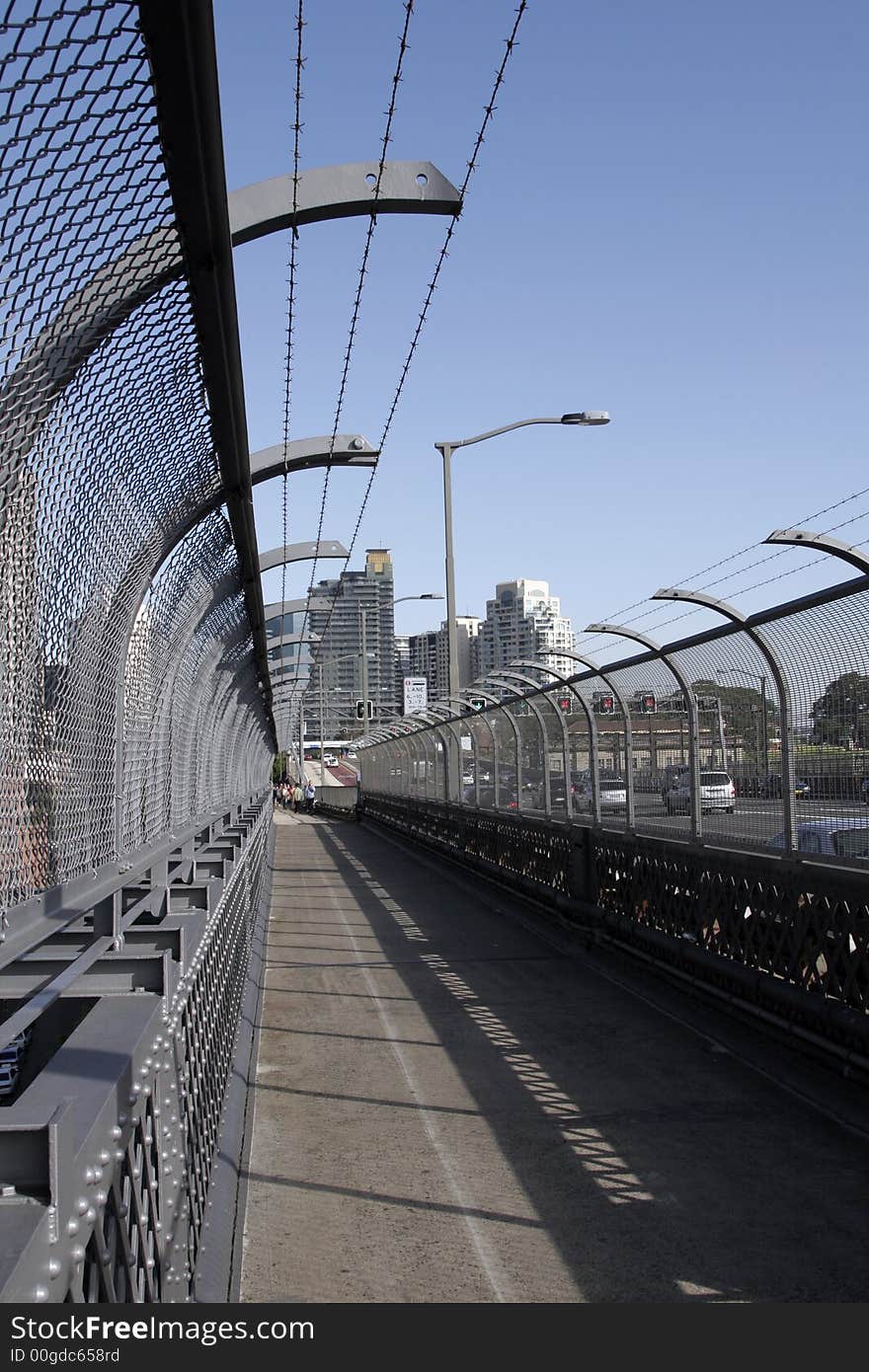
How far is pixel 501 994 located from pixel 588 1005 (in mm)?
809

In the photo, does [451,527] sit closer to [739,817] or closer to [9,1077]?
[739,817]

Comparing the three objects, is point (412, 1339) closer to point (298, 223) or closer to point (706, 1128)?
point (298, 223)

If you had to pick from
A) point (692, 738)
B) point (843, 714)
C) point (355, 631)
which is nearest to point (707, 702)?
point (692, 738)

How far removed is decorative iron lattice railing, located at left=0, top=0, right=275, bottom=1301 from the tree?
367cm

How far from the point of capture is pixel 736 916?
31.3 feet

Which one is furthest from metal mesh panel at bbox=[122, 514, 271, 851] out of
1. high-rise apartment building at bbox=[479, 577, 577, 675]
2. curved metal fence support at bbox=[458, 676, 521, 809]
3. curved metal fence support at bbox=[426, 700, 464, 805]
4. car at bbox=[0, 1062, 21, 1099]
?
high-rise apartment building at bbox=[479, 577, 577, 675]

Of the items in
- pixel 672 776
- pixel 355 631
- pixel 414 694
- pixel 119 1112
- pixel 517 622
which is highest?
pixel 517 622

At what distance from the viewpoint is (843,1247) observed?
5.20 m

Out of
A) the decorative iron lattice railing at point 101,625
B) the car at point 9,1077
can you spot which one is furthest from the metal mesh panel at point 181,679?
the car at point 9,1077

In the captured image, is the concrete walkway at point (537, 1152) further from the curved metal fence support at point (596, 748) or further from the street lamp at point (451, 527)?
the street lamp at point (451, 527)

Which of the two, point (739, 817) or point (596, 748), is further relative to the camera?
point (596, 748)

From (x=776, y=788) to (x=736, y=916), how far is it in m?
1.05

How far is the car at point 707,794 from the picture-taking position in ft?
33.9

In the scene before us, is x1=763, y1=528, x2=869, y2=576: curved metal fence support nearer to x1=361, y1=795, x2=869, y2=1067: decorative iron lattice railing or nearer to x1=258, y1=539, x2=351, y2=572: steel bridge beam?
x1=361, y1=795, x2=869, y2=1067: decorative iron lattice railing
